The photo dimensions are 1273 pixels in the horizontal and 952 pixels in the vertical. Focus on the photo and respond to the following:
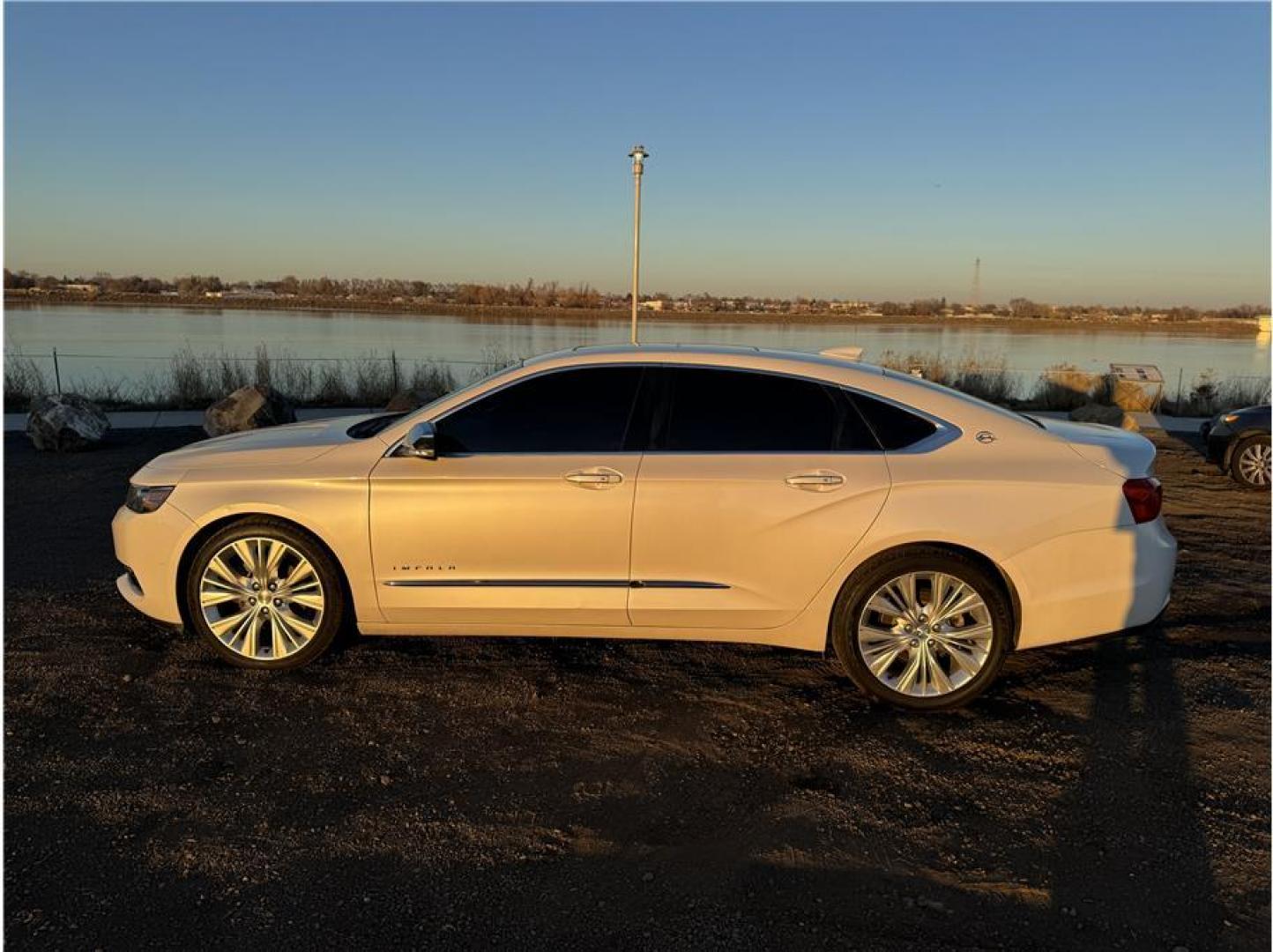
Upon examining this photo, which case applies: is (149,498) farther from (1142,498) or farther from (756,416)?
(1142,498)

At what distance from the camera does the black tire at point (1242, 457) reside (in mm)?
9438

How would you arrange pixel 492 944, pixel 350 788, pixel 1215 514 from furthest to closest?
1. pixel 1215 514
2. pixel 350 788
3. pixel 492 944

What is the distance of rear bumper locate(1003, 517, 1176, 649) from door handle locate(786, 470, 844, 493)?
0.88 metres

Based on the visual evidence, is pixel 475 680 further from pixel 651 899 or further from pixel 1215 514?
pixel 1215 514

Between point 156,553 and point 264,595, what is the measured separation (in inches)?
23.9

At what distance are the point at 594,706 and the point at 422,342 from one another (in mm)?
28826

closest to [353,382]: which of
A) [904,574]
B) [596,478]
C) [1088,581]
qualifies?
[596,478]

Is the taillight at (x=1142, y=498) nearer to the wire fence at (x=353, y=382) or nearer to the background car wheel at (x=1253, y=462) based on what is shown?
the background car wheel at (x=1253, y=462)

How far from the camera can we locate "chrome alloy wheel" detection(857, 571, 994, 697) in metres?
4.08

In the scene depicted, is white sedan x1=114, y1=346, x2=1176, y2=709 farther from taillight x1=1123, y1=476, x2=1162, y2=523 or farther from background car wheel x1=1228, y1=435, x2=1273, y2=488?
background car wheel x1=1228, y1=435, x2=1273, y2=488

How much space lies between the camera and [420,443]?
13.8 feet

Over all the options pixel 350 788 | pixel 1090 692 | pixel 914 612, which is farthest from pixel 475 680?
pixel 1090 692

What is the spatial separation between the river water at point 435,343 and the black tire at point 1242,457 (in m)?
6.30

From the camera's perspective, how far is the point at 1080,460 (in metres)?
4.10
